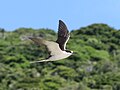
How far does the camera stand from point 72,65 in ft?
233

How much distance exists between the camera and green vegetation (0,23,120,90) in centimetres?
5742

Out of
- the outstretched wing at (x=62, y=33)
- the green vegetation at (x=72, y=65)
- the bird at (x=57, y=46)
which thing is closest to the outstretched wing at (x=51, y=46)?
the bird at (x=57, y=46)

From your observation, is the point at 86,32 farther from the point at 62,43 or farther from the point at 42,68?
the point at 62,43

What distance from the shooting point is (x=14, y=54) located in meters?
78.2

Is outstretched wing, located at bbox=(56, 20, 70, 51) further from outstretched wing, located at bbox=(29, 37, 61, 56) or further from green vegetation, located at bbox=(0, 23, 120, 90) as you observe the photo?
green vegetation, located at bbox=(0, 23, 120, 90)

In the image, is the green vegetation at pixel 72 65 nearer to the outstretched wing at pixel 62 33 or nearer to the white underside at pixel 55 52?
the outstretched wing at pixel 62 33

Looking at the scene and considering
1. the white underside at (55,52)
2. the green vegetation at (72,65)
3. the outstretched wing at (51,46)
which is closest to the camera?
the outstretched wing at (51,46)

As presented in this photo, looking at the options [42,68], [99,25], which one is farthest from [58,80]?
[99,25]

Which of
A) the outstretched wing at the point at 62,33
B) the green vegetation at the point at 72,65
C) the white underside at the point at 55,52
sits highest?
the outstretched wing at the point at 62,33

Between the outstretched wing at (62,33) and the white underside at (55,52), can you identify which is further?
the outstretched wing at (62,33)

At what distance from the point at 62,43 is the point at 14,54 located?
2623 inches

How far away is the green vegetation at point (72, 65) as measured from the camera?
5742 cm

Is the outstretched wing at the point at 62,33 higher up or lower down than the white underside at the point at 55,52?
higher up

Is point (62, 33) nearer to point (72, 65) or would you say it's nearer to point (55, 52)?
point (55, 52)
